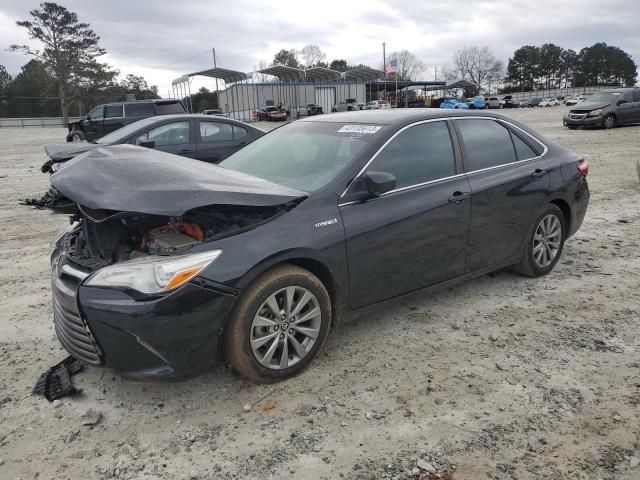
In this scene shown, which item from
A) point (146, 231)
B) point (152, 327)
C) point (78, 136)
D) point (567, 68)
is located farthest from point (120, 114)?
point (567, 68)

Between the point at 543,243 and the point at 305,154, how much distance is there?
244 centimetres

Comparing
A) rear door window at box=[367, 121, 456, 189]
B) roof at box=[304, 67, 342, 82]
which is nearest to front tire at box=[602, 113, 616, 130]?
rear door window at box=[367, 121, 456, 189]

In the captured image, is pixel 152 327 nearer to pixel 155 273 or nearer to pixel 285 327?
pixel 155 273

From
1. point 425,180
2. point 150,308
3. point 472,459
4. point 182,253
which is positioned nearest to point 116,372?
point 150,308

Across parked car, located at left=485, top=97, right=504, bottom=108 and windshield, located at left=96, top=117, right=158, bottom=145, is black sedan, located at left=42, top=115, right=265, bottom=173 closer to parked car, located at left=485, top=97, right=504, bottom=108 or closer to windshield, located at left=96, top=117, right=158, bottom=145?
windshield, located at left=96, top=117, right=158, bottom=145

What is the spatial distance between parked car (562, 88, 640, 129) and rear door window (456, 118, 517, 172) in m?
18.3

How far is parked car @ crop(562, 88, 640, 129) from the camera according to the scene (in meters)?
19.8

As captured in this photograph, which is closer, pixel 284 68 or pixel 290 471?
pixel 290 471

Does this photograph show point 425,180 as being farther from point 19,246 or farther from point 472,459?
point 19,246

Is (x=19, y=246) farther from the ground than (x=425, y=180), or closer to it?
closer to it

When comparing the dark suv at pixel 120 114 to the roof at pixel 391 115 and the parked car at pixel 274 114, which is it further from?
the parked car at pixel 274 114

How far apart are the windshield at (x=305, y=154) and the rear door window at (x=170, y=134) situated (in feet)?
16.7

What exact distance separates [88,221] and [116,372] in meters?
1.08

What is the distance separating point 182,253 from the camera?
2.71m
